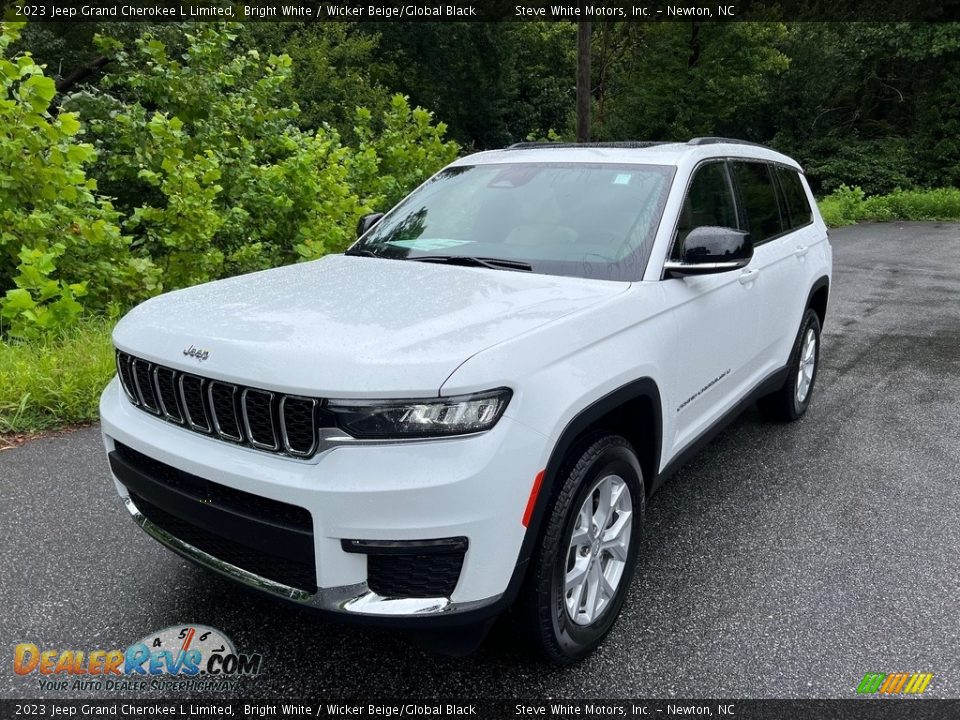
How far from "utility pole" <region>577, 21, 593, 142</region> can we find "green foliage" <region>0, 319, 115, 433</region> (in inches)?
461

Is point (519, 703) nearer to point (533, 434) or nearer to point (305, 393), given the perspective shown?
point (533, 434)

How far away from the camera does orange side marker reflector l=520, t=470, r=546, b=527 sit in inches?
85.3

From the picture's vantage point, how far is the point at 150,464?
255cm

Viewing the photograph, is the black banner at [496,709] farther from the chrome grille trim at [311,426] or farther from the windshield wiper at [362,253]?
the windshield wiper at [362,253]

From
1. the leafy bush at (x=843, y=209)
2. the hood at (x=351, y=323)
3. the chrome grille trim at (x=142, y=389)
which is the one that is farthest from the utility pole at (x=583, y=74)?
the chrome grille trim at (x=142, y=389)

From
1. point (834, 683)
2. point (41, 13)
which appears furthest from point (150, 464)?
point (41, 13)

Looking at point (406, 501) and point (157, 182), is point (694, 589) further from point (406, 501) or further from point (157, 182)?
point (157, 182)

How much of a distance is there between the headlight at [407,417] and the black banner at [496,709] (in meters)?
1.00

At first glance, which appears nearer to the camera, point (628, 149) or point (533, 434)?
point (533, 434)

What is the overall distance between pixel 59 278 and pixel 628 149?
4.86 meters

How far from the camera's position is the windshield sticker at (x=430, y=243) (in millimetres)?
3467

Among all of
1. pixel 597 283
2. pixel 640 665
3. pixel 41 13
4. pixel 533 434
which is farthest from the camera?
pixel 41 13

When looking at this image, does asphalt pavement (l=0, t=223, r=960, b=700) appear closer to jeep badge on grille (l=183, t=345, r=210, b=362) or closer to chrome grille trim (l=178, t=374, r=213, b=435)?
chrome grille trim (l=178, t=374, r=213, b=435)

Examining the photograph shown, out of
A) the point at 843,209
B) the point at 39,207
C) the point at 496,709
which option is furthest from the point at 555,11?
the point at 496,709
